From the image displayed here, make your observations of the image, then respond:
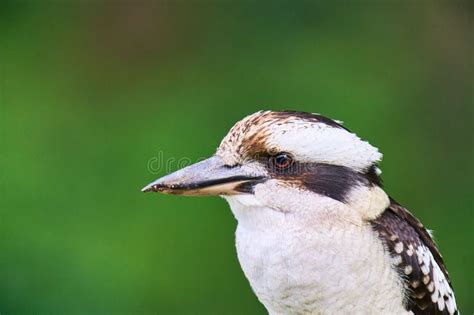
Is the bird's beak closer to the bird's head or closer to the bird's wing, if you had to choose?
the bird's head

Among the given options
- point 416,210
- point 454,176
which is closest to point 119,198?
point 416,210

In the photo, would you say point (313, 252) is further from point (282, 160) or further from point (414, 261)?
point (414, 261)

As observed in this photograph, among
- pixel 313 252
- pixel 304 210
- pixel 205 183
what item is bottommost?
pixel 313 252

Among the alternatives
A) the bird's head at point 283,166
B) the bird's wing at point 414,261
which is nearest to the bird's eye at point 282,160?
the bird's head at point 283,166

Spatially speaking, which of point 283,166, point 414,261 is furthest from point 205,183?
point 414,261

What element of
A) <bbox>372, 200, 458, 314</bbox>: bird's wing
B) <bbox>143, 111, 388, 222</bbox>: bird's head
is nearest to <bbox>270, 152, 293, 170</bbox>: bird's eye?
<bbox>143, 111, 388, 222</bbox>: bird's head

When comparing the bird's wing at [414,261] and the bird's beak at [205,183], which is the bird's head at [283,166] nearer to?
the bird's beak at [205,183]

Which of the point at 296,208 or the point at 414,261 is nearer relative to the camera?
the point at 296,208
